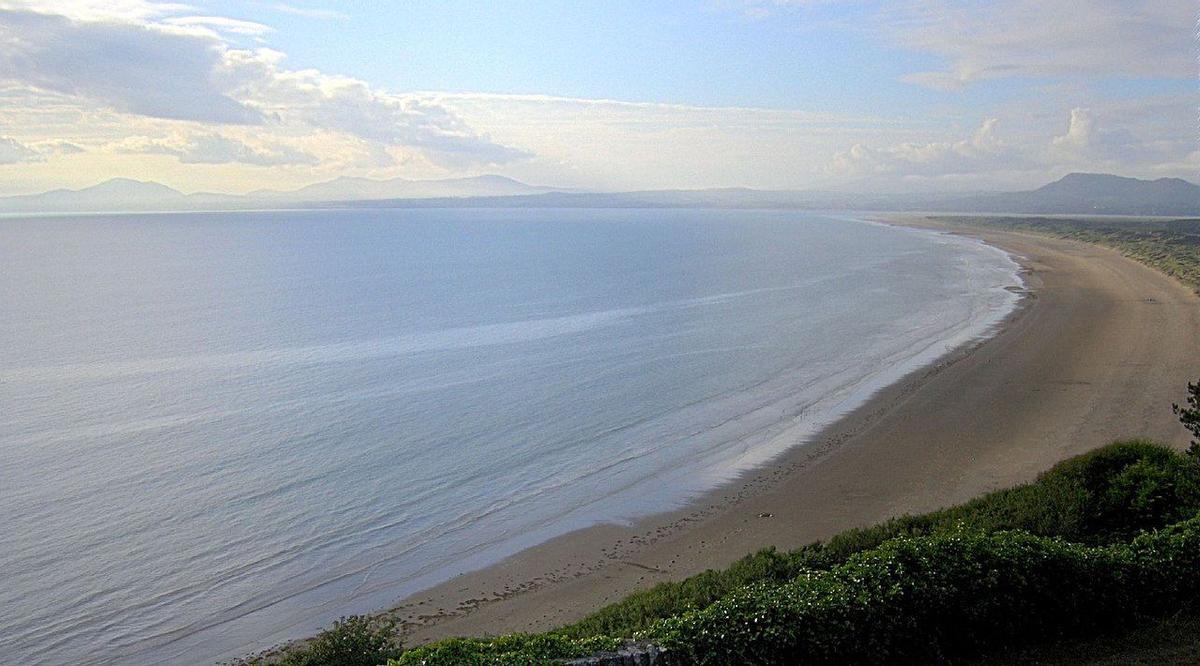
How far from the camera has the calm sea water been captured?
15.4 metres

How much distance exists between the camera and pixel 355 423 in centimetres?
2573

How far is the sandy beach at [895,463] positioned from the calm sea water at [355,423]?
1080mm

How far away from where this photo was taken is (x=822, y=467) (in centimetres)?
2058

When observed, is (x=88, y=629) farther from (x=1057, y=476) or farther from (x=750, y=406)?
(x=750, y=406)

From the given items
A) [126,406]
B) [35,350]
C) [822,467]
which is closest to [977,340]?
[822,467]

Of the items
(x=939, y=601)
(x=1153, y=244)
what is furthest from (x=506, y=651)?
(x=1153, y=244)

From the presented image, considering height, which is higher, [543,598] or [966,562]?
[966,562]

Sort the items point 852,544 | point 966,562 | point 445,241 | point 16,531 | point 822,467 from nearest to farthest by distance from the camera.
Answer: point 966,562 < point 852,544 < point 16,531 < point 822,467 < point 445,241

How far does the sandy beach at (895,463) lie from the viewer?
14586 millimetres

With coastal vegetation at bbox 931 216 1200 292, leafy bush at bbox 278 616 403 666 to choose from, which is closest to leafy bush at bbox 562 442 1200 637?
leafy bush at bbox 278 616 403 666

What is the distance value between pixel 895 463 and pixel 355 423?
1496cm

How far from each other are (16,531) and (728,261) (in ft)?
238

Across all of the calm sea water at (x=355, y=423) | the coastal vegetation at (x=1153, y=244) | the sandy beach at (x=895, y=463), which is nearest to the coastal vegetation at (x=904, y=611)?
the sandy beach at (x=895, y=463)

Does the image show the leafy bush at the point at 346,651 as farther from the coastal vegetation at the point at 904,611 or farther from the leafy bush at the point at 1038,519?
the leafy bush at the point at 1038,519
